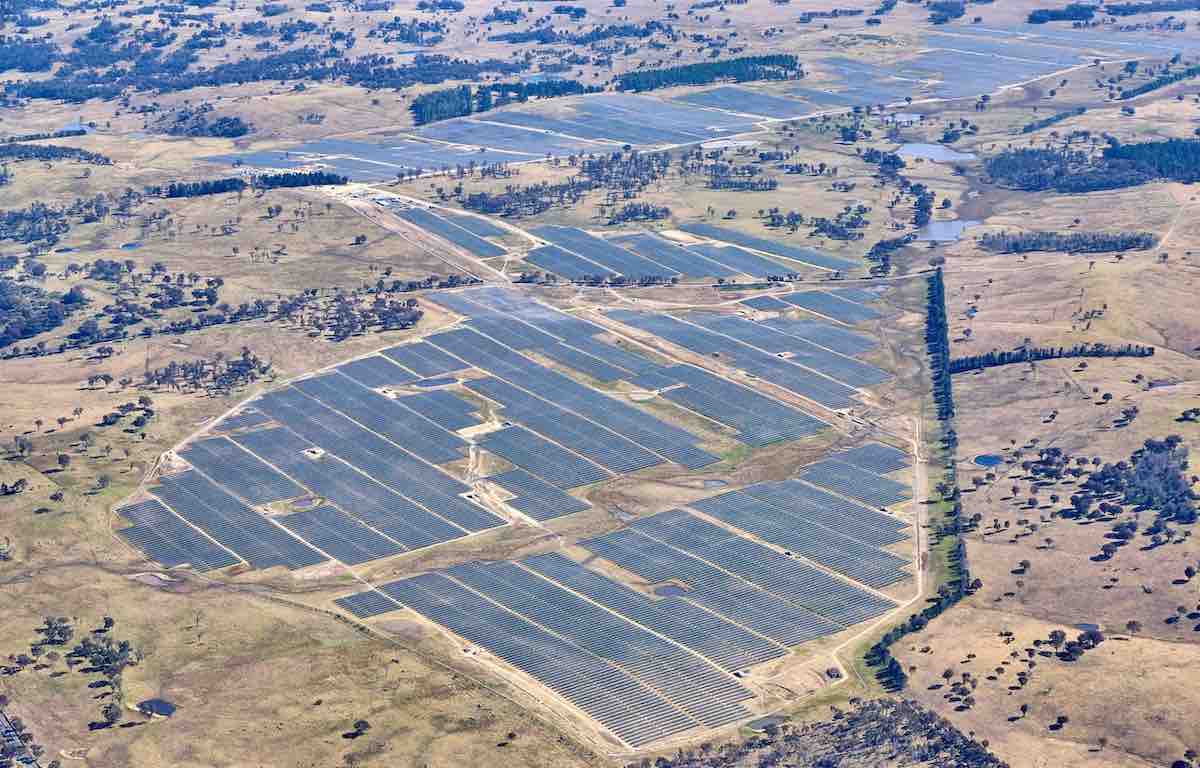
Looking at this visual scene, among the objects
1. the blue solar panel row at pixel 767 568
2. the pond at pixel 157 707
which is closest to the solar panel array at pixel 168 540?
the pond at pixel 157 707

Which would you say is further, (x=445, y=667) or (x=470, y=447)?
(x=470, y=447)

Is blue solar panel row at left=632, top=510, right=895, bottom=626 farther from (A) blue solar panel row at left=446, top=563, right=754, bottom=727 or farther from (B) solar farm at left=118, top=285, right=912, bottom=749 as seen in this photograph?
(A) blue solar panel row at left=446, top=563, right=754, bottom=727

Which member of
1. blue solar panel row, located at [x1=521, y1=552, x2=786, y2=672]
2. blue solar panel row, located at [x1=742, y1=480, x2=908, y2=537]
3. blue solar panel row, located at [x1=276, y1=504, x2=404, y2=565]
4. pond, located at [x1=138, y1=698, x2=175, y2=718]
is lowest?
pond, located at [x1=138, y1=698, x2=175, y2=718]

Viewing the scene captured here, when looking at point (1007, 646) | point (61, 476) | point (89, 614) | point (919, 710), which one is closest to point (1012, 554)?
point (1007, 646)

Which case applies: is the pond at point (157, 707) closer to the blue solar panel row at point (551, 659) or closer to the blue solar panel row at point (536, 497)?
the blue solar panel row at point (551, 659)

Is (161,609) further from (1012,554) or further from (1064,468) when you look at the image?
(1064,468)

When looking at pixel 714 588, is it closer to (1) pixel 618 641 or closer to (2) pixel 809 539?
(1) pixel 618 641

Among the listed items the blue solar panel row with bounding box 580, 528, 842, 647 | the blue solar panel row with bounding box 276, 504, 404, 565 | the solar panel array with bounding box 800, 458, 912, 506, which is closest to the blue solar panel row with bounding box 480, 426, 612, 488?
the blue solar panel row with bounding box 580, 528, 842, 647
